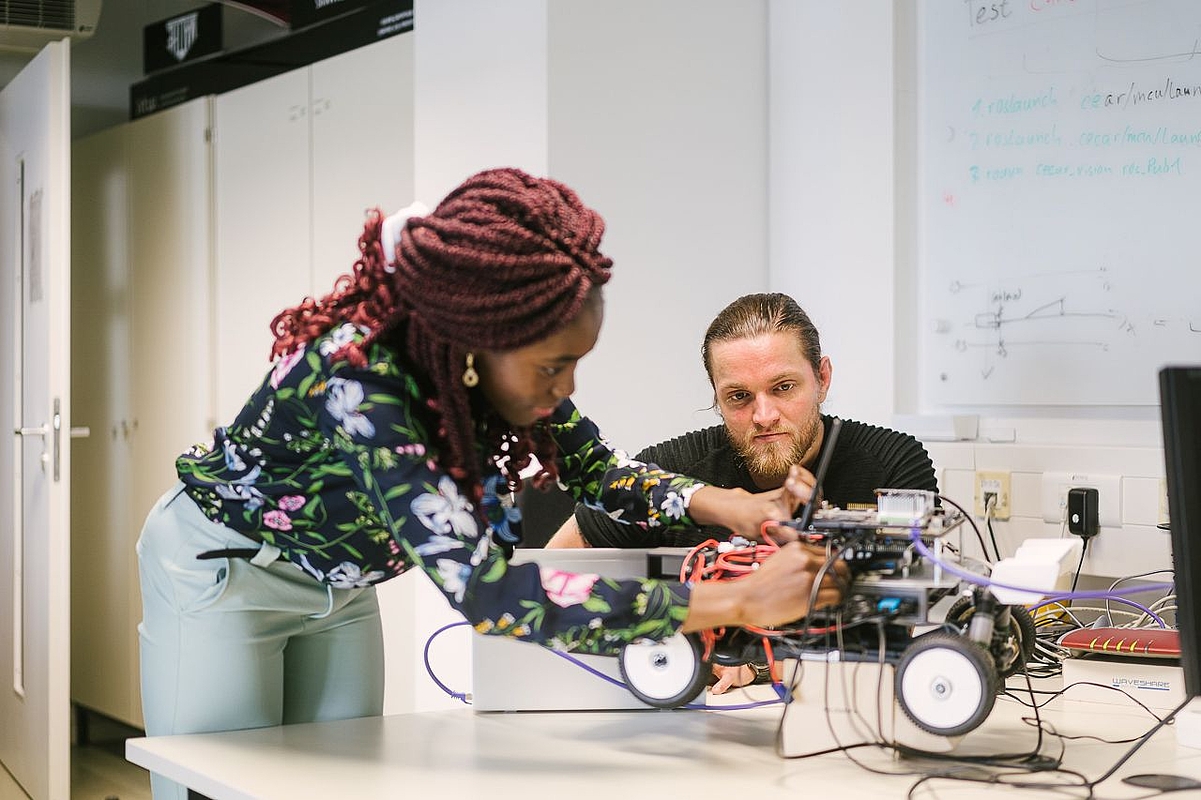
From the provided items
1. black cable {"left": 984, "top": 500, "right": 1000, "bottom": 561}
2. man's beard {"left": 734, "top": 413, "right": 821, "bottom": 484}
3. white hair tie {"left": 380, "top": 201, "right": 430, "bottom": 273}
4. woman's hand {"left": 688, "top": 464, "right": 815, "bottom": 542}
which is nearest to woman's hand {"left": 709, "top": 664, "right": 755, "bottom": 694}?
woman's hand {"left": 688, "top": 464, "right": 815, "bottom": 542}

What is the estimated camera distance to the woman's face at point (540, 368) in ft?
4.36

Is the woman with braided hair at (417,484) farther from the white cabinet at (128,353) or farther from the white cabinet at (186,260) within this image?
the white cabinet at (128,353)

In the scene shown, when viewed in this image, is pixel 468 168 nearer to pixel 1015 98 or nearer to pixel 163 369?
pixel 1015 98

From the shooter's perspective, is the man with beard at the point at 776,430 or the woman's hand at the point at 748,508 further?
the man with beard at the point at 776,430

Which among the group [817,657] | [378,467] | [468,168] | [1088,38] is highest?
[1088,38]

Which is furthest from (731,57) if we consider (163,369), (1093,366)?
(163,369)

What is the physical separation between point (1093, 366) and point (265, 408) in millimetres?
1781

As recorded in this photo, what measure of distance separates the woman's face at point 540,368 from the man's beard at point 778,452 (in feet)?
2.81

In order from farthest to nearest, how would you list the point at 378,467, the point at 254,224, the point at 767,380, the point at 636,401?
1. the point at 254,224
2. the point at 636,401
3. the point at 767,380
4. the point at 378,467

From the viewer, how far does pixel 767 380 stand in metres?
2.19

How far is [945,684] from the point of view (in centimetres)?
133

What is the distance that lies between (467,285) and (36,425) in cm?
260

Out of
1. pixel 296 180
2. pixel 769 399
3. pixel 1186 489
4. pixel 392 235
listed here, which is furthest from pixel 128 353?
pixel 1186 489

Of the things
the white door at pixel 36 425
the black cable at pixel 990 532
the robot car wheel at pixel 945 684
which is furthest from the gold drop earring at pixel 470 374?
the white door at pixel 36 425
